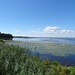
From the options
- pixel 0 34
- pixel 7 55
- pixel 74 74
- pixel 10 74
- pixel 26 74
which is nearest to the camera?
pixel 26 74

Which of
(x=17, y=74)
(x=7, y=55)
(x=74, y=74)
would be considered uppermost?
(x=7, y=55)

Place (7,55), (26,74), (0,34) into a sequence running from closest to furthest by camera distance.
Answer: (26,74)
(7,55)
(0,34)

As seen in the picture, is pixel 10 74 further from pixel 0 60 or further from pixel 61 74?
pixel 61 74

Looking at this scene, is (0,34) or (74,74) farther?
(0,34)

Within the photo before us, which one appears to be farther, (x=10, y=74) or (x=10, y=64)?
(x=10, y=64)

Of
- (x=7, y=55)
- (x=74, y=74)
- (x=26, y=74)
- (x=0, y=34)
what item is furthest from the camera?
(x=0, y=34)

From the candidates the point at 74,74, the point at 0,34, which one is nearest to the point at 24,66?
the point at 74,74

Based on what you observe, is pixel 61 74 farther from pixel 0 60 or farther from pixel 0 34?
pixel 0 34

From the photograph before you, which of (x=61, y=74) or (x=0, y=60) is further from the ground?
(x=0, y=60)

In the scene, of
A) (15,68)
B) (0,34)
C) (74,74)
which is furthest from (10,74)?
(0,34)

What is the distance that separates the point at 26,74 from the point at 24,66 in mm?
800

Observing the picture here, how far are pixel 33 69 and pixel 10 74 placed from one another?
3.31 feet

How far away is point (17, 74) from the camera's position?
237 inches

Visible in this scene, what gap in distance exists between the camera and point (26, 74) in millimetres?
5859
